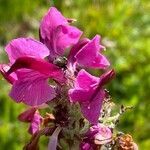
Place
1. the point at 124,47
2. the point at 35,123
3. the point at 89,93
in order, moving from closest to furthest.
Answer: the point at 89,93
the point at 35,123
the point at 124,47

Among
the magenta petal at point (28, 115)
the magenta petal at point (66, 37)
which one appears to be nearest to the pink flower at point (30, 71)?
the magenta petal at point (66, 37)

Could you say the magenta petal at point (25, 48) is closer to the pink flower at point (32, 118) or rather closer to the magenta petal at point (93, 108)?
the magenta petal at point (93, 108)

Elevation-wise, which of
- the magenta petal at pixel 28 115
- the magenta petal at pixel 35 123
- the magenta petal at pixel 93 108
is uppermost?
the magenta petal at pixel 93 108

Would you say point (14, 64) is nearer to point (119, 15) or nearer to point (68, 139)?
point (68, 139)

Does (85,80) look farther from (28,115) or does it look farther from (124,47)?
(124,47)

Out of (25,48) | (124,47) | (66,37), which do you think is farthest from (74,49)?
(124,47)

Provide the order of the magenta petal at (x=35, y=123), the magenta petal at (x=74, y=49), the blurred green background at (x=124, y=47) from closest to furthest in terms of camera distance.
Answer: the magenta petal at (x=74, y=49)
the magenta petal at (x=35, y=123)
the blurred green background at (x=124, y=47)
